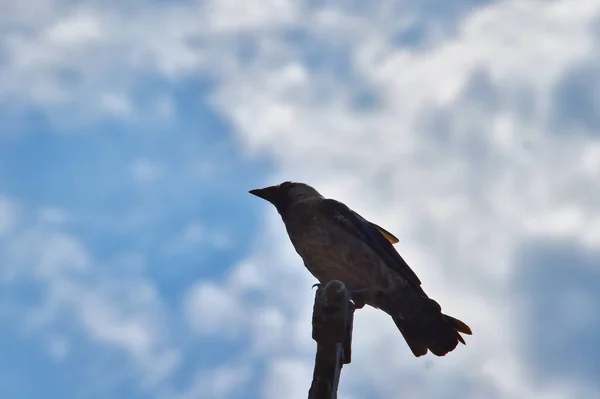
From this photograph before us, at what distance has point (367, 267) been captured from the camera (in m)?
6.28

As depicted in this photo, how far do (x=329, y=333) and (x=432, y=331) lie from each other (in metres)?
2.68

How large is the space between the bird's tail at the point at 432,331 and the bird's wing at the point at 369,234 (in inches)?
12.3

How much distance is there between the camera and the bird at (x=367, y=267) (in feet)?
19.4

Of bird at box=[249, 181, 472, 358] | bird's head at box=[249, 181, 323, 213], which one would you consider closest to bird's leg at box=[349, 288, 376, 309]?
bird at box=[249, 181, 472, 358]

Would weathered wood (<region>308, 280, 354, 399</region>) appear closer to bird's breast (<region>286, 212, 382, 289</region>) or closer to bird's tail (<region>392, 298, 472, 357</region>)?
bird's tail (<region>392, 298, 472, 357</region>)

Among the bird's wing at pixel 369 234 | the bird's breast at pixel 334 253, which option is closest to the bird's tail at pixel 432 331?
the bird's wing at pixel 369 234

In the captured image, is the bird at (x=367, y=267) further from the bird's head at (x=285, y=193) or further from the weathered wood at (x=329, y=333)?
the weathered wood at (x=329, y=333)

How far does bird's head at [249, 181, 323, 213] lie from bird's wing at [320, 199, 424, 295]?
1.17 ft

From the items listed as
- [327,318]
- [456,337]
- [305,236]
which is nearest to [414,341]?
[456,337]

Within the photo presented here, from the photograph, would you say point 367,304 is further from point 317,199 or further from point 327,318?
point 327,318

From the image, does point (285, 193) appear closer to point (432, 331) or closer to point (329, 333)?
point (432, 331)

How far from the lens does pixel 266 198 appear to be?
7105 millimetres

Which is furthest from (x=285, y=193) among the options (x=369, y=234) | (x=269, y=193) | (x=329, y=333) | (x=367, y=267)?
(x=329, y=333)

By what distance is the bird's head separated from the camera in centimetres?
700
